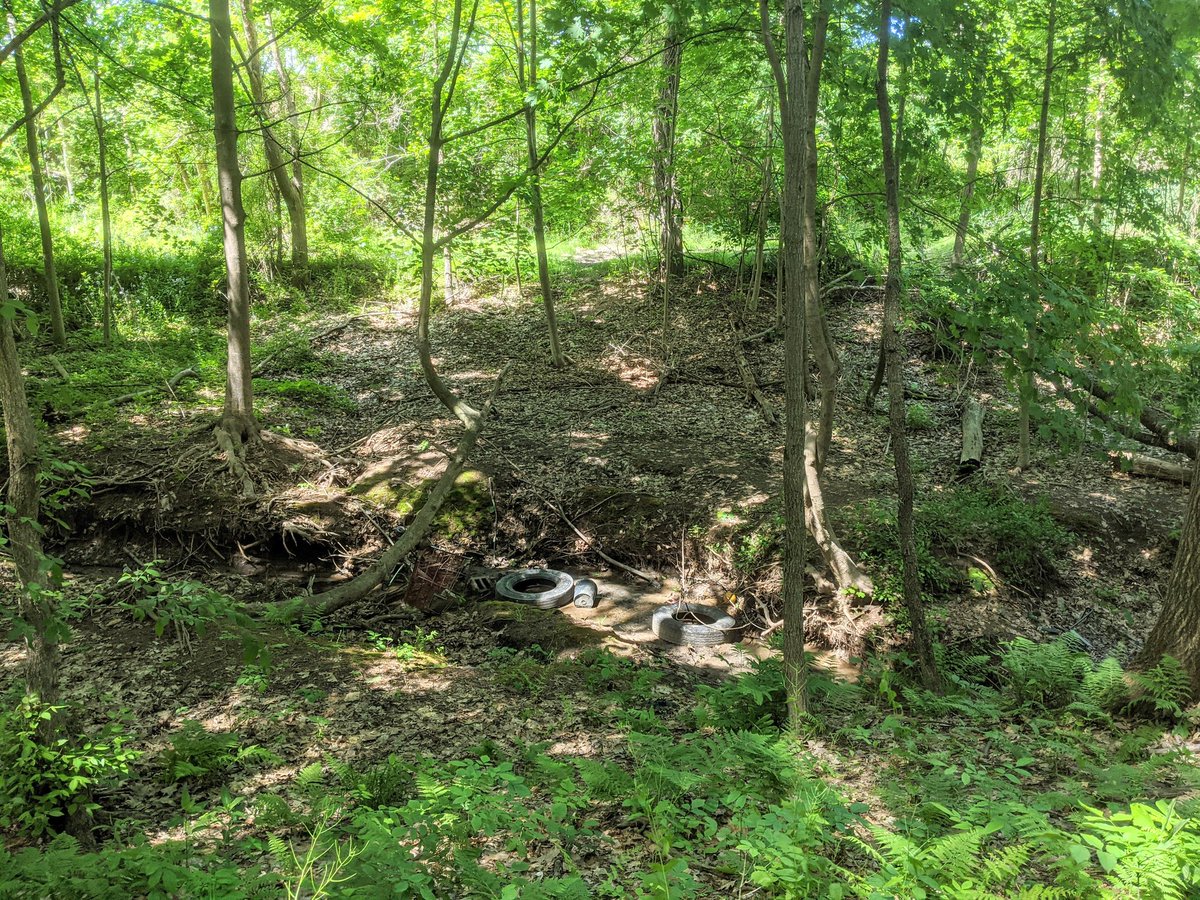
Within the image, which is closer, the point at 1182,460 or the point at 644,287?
the point at 1182,460

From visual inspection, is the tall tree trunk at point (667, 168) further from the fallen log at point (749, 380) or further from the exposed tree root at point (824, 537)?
the exposed tree root at point (824, 537)

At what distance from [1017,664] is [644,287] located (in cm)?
1228

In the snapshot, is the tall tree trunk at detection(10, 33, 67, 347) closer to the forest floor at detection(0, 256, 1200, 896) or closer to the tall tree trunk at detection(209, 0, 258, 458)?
the tall tree trunk at detection(209, 0, 258, 458)

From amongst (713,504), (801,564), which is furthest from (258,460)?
(801,564)

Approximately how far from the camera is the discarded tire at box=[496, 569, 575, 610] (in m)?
7.84

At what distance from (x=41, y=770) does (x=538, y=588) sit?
5174 millimetres

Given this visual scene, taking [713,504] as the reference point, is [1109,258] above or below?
above

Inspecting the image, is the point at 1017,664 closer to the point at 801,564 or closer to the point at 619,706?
the point at 801,564

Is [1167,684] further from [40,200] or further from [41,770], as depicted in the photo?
[40,200]

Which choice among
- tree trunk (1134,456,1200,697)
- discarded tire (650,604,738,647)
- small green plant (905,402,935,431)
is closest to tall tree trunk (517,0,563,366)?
discarded tire (650,604,738,647)

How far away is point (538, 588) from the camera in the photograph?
8.37 metres

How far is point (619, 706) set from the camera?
5.53 m

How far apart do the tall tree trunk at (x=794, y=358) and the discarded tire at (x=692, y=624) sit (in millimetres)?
2490

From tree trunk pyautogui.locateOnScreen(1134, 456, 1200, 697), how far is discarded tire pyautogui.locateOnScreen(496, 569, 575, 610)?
5166 mm
